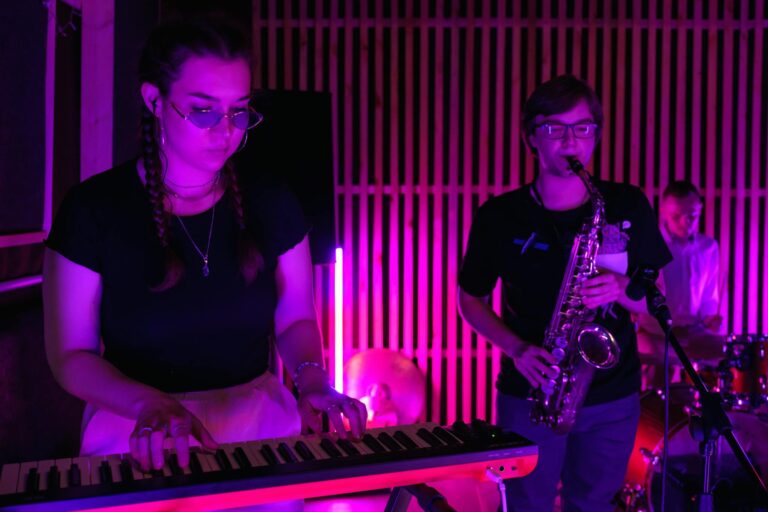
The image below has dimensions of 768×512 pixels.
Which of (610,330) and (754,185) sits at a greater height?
(754,185)

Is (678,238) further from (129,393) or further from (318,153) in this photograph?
(129,393)

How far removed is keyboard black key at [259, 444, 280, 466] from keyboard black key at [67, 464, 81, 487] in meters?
0.31

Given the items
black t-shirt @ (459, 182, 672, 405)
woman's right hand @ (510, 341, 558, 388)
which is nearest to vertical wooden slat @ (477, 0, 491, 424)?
black t-shirt @ (459, 182, 672, 405)

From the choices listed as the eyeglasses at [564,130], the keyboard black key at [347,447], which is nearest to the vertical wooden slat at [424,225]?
the eyeglasses at [564,130]

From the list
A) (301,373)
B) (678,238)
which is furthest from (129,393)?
(678,238)

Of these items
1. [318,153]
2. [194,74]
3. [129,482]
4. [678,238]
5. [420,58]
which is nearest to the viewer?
[129,482]

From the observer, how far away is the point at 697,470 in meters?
3.86

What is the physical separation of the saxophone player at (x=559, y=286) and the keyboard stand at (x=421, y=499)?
94 cm

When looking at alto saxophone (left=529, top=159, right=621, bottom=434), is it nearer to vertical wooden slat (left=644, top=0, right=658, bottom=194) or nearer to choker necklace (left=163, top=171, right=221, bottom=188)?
choker necklace (left=163, top=171, right=221, bottom=188)

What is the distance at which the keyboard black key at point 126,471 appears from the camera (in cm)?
135

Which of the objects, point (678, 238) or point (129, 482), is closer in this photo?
point (129, 482)

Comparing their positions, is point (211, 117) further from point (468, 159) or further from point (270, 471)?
point (468, 159)

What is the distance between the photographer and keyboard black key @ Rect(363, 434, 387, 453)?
1511 mm

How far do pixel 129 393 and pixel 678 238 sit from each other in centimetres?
406
